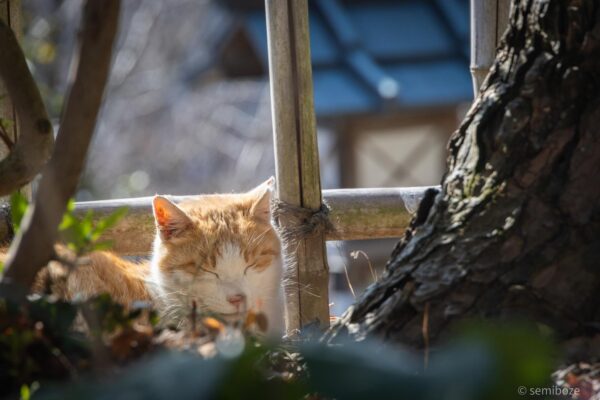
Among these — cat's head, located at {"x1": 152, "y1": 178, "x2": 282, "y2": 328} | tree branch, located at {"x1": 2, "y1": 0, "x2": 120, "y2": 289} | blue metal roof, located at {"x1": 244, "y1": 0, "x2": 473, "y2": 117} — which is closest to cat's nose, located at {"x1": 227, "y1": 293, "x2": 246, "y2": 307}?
cat's head, located at {"x1": 152, "y1": 178, "x2": 282, "y2": 328}

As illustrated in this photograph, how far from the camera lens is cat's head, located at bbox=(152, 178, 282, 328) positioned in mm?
2678

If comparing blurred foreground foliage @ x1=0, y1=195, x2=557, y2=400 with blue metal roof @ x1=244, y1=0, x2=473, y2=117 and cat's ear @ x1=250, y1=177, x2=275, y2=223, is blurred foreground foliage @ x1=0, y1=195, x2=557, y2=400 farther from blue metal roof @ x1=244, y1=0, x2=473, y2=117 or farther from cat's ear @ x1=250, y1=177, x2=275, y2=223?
blue metal roof @ x1=244, y1=0, x2=473, y2=117

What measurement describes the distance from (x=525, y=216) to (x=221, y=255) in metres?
1.44

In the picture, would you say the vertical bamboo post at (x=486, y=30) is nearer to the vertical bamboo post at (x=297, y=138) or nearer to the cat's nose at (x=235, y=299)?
the vertical bamboo post at (x=297, y=138)

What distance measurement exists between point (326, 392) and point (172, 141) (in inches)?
Answer: 393

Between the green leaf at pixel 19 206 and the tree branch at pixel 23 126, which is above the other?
the tree branch at pixel 23 126

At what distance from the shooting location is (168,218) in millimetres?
2686

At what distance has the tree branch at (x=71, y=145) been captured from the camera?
1.16m

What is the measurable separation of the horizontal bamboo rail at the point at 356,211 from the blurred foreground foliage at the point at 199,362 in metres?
1.39

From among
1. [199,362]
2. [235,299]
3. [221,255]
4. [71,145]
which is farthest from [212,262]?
[199,362]

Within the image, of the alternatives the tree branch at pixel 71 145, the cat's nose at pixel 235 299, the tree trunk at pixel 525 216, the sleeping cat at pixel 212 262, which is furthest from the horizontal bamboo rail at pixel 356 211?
the tree branch at pixel 71 145

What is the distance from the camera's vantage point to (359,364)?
0.96 meters

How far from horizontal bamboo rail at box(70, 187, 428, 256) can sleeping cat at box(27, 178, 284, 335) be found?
0.10m

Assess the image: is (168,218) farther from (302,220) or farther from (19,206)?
(19,206)
